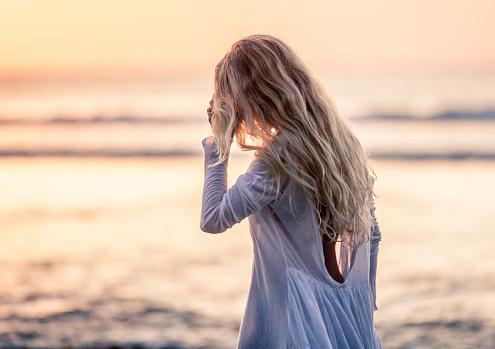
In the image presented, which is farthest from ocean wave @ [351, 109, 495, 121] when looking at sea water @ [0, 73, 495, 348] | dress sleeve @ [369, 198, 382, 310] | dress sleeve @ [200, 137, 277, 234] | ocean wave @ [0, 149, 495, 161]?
dress sleeve @ [200, 137, 277, 234]

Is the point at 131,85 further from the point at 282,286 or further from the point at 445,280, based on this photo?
the point at 282,286

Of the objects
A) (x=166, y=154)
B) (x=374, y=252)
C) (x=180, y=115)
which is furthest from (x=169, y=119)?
(x=374, y=252)

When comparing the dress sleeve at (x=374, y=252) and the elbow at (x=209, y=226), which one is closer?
the elbow at (x=209, y=226)

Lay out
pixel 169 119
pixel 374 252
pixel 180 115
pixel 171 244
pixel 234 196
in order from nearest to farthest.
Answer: pixel 234 196
pixel 374 252
pixel 171 244
pixel 169 119
pixel 180 115

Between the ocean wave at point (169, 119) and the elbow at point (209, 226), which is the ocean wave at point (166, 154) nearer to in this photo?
the ocean wave at point (169, 119)

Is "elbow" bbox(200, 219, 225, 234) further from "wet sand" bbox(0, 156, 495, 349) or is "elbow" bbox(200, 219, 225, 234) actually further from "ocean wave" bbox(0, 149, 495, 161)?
"ocean wave" bbox(0, 149, 495, 161)

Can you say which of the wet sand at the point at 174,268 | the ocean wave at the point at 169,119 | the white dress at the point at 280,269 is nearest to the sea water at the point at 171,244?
the wet sand at the point at 174,268

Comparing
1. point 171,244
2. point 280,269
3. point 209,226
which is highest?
point 171,244

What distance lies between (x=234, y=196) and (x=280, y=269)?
27cm

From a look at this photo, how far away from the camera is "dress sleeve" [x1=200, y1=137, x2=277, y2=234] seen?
178 cm

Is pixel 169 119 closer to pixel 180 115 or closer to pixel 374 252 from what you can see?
pixel 180 115

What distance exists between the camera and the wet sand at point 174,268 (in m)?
4.20

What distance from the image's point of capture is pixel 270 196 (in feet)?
5.88

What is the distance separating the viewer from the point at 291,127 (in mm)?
1837
